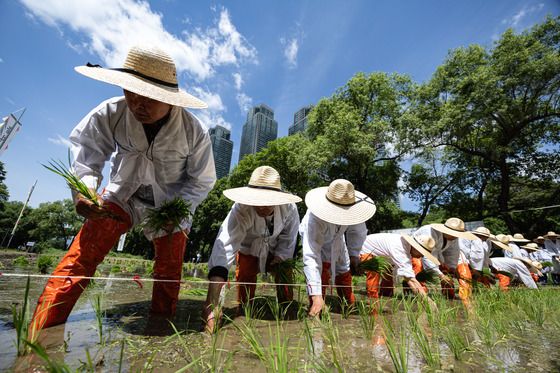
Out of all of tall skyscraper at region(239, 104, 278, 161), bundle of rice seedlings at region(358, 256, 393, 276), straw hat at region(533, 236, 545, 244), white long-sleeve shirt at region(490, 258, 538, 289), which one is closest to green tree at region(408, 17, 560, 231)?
straw hat at region(533, 236, 545, 244)

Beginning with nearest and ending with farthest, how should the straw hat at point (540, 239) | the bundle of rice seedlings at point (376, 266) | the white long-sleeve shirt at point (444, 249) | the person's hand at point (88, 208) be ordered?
the person's hand at point (88, 208) < the bundle of rice seedlings at point (376, 266) < the white long-sleeve shirt at point (444, 249) < the straw hat at point (540, 239)

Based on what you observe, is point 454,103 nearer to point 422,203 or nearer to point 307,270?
point 422,203

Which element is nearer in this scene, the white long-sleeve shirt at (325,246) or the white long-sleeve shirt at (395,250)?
the white long-sleeve shirt at (325,246)

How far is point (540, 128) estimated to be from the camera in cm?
1465

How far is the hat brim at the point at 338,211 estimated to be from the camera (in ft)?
9.90

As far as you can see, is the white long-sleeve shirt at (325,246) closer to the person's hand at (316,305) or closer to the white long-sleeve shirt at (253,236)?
the person's hand at (316,305)

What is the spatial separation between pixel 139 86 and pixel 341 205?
2.36m

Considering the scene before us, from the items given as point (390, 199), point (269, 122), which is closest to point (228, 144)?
point (269, 122)

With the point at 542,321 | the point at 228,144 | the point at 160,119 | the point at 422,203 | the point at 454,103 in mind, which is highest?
the point at 228,144

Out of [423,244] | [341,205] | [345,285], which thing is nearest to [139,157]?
[341,205]

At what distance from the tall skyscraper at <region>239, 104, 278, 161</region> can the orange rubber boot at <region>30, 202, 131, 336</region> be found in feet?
127

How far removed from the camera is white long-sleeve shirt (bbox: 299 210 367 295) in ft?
9.49

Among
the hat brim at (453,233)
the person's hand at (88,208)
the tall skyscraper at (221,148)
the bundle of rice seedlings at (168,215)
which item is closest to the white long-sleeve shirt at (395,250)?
the hat brim at (453,233)

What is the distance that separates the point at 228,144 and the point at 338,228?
5022 cm
